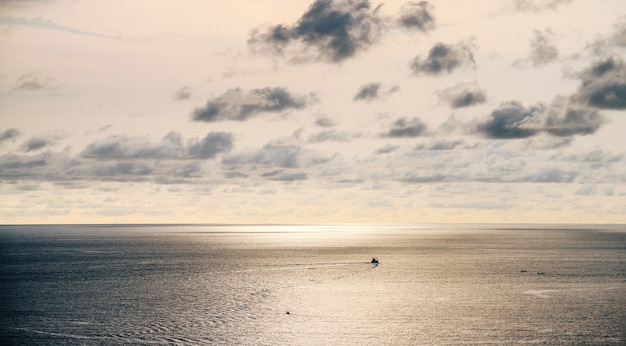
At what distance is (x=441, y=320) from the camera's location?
337 ft

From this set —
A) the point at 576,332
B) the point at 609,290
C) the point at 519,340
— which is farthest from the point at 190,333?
the point at 609,290

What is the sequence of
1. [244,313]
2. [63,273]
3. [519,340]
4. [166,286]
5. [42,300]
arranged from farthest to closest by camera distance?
1. [63,273]
2. [166,286]
3. [42,300]
4. [244,313]
5. [519,340]

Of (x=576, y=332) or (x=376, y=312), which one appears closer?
(x=576, y=332)

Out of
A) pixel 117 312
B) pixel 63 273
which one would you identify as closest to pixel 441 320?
pixel 117 312

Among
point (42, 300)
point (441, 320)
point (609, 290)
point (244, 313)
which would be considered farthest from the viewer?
point (609, 290)

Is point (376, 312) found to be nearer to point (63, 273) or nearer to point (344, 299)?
point (344, 299)

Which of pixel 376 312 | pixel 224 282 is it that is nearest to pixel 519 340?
pixel 376 312

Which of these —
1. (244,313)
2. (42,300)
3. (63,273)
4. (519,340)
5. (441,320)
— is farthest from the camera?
(63,273)

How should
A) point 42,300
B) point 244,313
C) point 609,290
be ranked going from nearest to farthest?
point 244,313 < point 42,300 < point 609,290

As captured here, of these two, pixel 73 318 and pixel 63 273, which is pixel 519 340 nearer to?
pixel 73 318

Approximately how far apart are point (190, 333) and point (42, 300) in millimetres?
47132

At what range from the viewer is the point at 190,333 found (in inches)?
3632

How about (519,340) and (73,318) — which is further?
(73,318)

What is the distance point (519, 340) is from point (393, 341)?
59.0 ft
